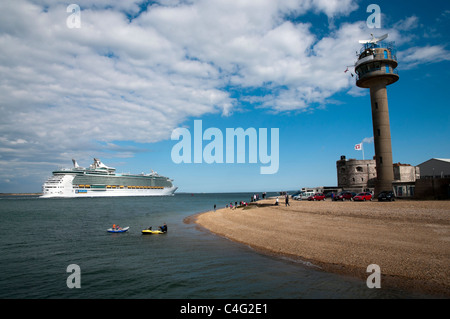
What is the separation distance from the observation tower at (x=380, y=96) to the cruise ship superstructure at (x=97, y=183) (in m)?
120

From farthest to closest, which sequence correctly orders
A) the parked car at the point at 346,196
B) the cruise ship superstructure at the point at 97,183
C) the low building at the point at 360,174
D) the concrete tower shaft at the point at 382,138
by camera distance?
the cruise ship superstructure at the point at 97,183 → the low building at the point at 360,174 → the parked car at the point at 346,196 → the concrete tower shaft at the point at 382,138

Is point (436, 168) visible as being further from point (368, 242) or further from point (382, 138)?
point (368, 242)

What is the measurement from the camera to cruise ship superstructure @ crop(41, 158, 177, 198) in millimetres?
116938

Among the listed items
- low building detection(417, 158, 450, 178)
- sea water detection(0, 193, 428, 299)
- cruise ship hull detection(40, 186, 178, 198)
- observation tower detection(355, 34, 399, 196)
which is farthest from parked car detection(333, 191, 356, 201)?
cruise ship hull detection(40, 186, 178, 198)

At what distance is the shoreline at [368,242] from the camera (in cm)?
1155

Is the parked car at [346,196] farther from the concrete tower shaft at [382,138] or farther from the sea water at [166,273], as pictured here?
the sea water at [166,273]

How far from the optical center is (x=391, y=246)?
1503cm

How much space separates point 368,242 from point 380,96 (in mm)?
31613

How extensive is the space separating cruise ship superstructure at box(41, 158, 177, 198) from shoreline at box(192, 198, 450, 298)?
114236 millimetres

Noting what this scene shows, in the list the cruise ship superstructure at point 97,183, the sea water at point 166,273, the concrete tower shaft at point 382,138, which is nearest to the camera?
the sea water at point 166,273

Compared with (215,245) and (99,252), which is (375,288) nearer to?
(215,245)

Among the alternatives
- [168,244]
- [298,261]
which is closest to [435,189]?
[298,261]

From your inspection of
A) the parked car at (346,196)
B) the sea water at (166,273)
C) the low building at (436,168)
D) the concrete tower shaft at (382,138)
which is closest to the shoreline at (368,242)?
the sea water at (166,273)

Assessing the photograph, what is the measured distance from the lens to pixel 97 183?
4911 inches
